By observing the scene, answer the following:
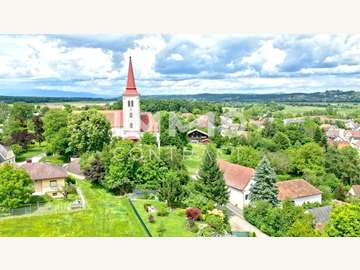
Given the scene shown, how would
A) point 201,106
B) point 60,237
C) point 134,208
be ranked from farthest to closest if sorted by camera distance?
point 201,106
point 134,208
point 60,237

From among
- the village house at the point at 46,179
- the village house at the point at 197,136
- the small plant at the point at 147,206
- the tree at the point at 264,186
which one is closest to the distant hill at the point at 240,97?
the village house at the point at 197,136

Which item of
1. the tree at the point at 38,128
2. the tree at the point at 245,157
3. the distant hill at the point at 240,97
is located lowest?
the tree at the point at 245,157

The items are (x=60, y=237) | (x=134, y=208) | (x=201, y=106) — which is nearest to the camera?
(x=60, y=237)

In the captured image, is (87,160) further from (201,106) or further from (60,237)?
(201,106)

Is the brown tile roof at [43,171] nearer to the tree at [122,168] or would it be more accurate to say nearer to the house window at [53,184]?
the house window at [53,184]

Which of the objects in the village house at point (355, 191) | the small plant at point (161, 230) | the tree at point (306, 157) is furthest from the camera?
the tree at point (306, 157)

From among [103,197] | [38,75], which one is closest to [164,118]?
[103,197]

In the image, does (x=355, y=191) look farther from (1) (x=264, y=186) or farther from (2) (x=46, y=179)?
(2) (x=46, y=179)
